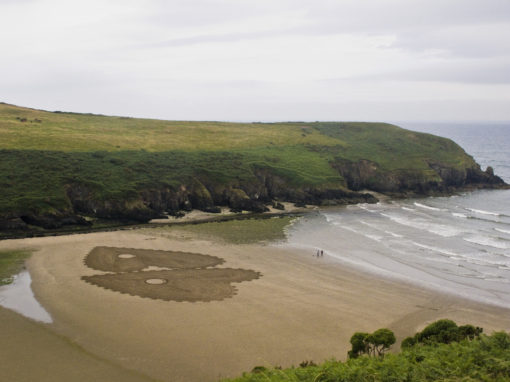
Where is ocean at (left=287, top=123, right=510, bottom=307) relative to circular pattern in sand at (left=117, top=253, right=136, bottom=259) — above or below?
above

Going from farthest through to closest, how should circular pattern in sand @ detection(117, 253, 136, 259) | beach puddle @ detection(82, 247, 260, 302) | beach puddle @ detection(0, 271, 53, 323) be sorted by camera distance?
circular pattern in sand @ detection(117, 253, 136, 259) < beach puddle @ detection(82, 247, 260, 302) < beach puddle @ detection(0, 271, 53, 323)

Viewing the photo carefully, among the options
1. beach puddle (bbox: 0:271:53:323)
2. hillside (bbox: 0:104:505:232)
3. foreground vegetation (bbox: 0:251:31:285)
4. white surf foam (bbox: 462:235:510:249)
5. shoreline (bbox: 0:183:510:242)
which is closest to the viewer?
beach puddle (bbox: 0:271:53:323)

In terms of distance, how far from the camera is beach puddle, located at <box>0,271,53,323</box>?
37.5 meters

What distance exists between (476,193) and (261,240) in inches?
3100

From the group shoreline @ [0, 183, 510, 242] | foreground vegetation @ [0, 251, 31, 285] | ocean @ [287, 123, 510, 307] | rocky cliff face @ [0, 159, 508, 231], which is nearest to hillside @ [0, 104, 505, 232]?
rocky cliff face @ [0, 159, 508, 231]

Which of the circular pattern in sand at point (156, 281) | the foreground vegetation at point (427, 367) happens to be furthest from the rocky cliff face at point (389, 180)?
the foreground vegetation at point (427, 367)

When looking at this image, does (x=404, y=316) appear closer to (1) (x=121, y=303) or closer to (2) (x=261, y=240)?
(1) (x=121, y=303)

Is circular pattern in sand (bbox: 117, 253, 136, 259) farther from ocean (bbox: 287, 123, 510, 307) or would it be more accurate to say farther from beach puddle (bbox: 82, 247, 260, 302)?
ocean (bbox: 287, 123, 510, 307)

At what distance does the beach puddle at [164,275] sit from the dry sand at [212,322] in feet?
4.28

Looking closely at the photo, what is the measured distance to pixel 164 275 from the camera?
1925 inches

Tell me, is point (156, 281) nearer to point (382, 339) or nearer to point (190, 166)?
point (382, 339)

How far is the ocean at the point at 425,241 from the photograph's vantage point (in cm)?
5144

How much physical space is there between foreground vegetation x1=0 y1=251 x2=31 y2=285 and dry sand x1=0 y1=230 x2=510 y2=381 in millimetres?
1256

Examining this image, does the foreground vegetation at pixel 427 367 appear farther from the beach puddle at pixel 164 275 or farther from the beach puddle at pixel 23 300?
the beach puddle at pixel 23 300
